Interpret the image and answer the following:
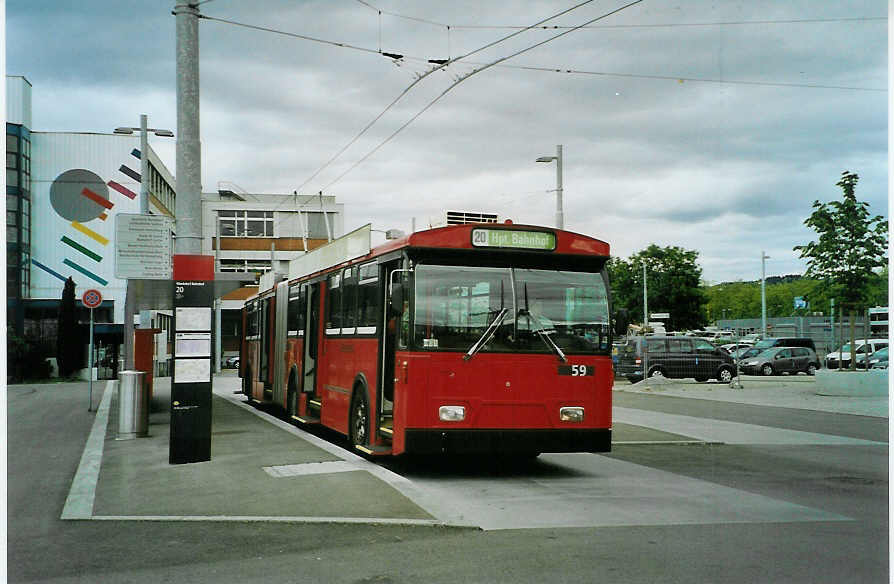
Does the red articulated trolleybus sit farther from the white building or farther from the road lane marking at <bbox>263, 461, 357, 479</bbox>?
the white building

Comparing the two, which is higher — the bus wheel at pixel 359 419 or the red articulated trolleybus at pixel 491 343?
the red articulated trolleybus at pixel 491 343

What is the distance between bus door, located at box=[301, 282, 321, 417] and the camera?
52.1 feet

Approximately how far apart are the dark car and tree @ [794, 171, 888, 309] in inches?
391

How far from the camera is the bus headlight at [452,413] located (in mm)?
10617

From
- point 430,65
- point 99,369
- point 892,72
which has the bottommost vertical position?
point 99,369

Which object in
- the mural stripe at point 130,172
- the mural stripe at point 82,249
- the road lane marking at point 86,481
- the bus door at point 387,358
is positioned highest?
the mural stripe at point 130,172

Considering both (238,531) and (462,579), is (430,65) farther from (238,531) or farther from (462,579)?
(462,579)

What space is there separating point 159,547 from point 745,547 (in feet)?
14.8

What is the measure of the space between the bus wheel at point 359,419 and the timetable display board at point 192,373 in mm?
1932

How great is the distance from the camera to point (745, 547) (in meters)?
7.28

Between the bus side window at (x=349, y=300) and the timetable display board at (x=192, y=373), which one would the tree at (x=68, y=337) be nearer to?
the bus side window at (x=349, y=300)

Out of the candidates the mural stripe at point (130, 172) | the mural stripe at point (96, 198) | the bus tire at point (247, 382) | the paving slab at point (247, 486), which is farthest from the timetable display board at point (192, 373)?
the mural stripe at point (130, 172)

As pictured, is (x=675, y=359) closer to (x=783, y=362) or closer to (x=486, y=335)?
(x=783, y=362)

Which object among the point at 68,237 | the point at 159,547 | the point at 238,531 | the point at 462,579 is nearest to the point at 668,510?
the point at 462,579
